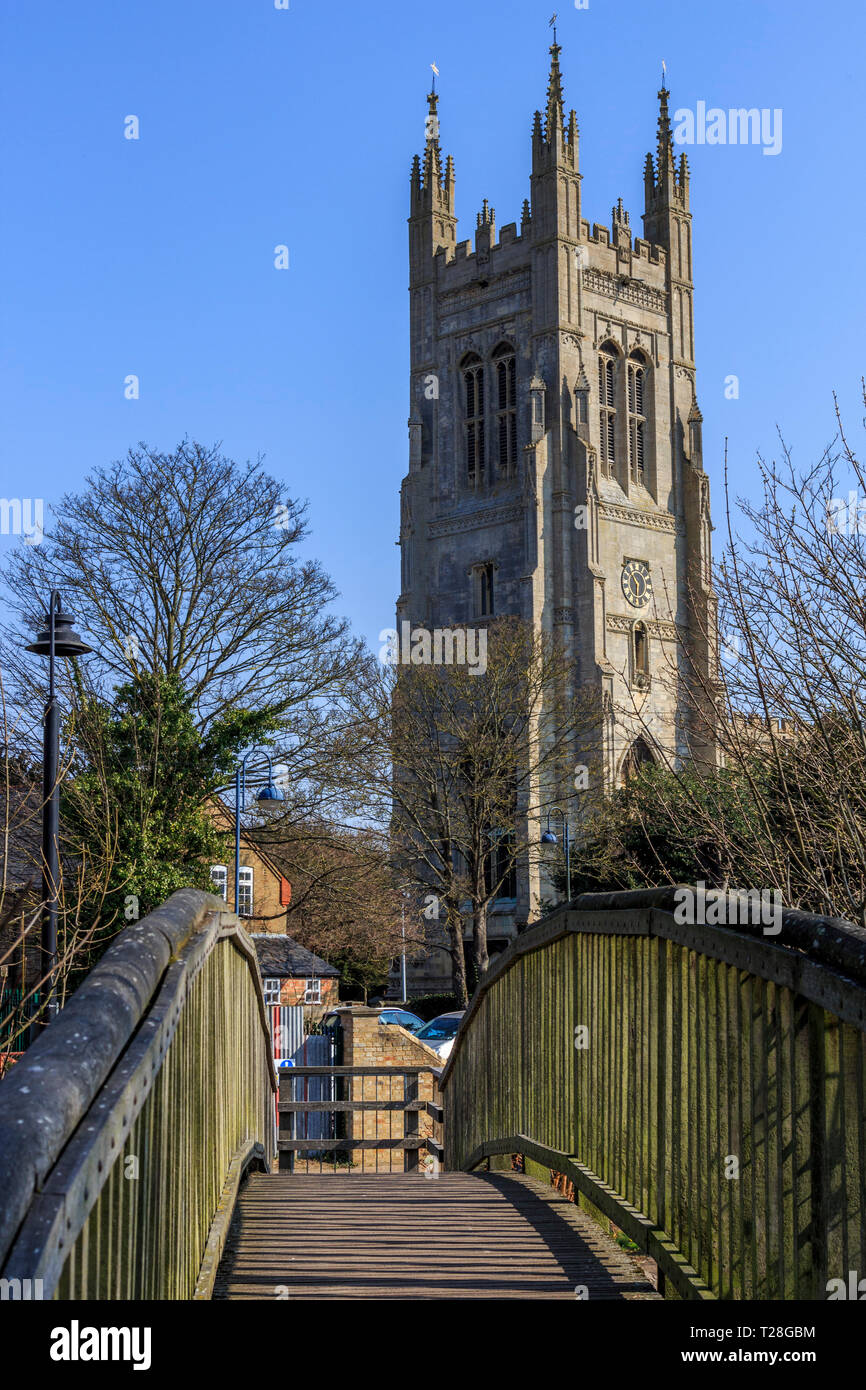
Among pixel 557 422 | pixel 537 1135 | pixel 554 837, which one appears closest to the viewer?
pixel 537 1135

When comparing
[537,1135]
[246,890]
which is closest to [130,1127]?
[537,1135]

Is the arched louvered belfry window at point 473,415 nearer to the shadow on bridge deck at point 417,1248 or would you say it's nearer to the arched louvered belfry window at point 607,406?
the arched louvered belfry window at point 607,406

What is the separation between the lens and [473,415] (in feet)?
219

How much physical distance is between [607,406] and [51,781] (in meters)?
56.1

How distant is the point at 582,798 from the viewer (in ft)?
148

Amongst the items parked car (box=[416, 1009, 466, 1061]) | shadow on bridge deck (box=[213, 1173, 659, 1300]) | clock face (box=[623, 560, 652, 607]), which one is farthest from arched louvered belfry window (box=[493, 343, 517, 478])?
shadow on bridge deck (box=[213, 1173, 659, 1300])

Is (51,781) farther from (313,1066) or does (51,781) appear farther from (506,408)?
(506,408)

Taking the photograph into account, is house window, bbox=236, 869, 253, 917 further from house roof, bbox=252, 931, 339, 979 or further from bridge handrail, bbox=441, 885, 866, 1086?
bridge handrail, bbox=441, 885, 866, 1086

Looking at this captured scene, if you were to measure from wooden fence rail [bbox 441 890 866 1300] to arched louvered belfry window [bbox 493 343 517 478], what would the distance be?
5798 centimetres

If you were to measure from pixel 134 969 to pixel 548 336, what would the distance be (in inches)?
2447

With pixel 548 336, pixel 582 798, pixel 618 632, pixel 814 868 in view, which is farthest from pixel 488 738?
pixel 814 868

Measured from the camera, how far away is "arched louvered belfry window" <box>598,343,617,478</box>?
65375 mm

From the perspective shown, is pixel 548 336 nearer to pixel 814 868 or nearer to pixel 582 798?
pixel 582 798

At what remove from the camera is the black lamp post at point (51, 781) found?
32.2 ft
